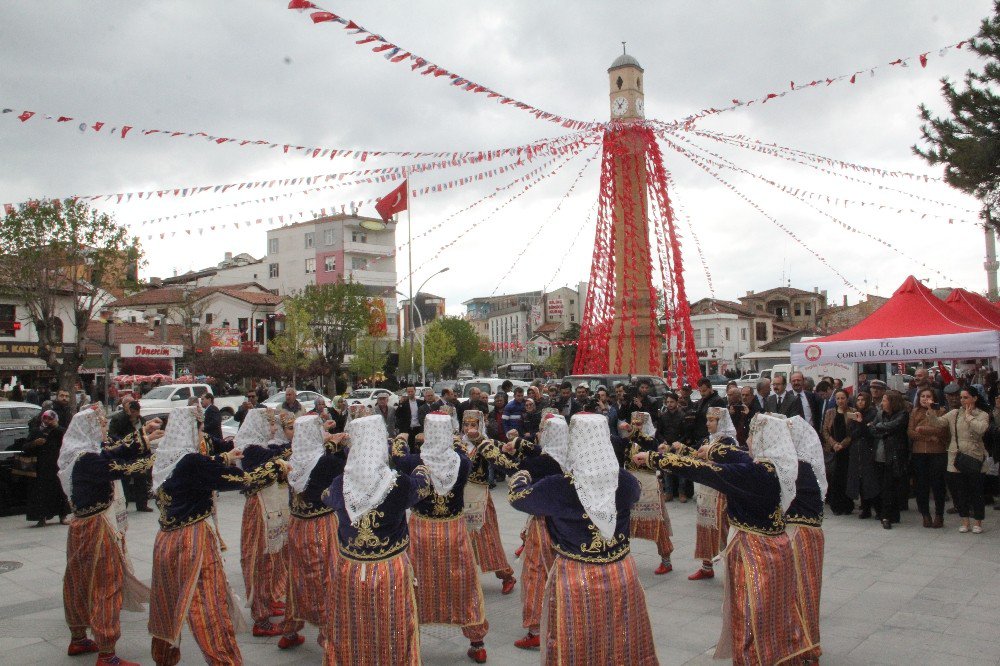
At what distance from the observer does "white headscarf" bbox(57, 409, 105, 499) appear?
18.2ft

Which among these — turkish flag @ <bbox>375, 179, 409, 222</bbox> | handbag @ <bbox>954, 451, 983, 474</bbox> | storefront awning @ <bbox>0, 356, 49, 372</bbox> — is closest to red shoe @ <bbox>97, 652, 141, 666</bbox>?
handbag @ <bbox>954, 451, 983, 474</bbox>

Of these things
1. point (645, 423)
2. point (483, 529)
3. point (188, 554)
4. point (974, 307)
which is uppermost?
point (974, 307)

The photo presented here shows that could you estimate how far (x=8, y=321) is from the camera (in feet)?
109

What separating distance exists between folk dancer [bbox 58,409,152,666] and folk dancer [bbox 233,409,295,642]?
864 mm

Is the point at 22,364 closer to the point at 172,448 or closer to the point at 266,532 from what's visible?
the point at 266,532

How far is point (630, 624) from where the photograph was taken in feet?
12.8

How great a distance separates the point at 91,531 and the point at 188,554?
3.89 ft

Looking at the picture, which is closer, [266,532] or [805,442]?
[805,442]

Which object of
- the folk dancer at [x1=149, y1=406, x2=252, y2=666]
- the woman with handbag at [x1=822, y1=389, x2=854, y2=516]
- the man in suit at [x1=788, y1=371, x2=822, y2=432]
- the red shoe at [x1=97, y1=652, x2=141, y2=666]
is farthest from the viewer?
the man in suit at [x1=788, y1=371, x2=822, y2=432]

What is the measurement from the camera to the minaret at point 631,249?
869 inches

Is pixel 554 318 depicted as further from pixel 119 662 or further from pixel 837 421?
pixel 119 662

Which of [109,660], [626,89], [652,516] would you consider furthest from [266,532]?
[626,89]

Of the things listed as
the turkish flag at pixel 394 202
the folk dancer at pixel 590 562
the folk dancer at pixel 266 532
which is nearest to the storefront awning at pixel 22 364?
the turkish flag at pixel 394 202

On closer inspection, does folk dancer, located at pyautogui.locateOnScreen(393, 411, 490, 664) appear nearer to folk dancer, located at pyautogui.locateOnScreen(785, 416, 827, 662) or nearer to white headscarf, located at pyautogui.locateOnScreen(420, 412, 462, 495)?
white headscarf, located at pyautogui.locateOnScreen(420, 412, 462, 495)
